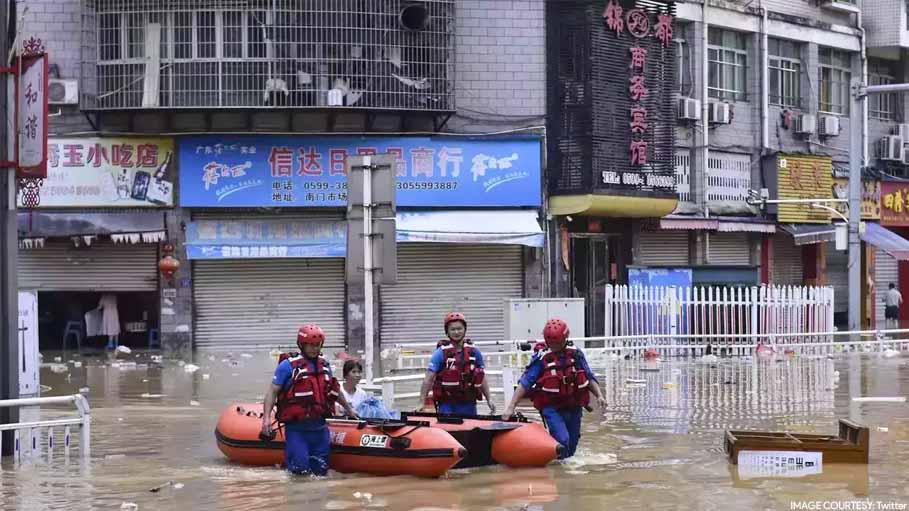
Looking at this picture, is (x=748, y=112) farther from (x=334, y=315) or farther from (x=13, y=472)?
(x=13, y=472)

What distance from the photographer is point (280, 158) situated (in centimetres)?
2894

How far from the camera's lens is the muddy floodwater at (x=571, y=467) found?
37.1 feet

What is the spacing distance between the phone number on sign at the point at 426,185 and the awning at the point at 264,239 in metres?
1.50

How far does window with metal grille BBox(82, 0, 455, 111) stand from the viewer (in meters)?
27.9

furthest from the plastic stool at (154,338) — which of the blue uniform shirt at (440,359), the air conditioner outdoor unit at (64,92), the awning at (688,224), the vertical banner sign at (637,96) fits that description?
the blue uniform shirt at (440,359)

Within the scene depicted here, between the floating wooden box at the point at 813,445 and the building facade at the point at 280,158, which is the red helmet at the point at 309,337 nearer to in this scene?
the floating wooden box at the point at 813,445

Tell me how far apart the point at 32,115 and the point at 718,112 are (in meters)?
23.3

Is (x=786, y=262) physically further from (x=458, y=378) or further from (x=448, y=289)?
(x=458, y=378)

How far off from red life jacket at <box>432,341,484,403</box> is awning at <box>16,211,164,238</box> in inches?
630

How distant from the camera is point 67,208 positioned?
28406mm

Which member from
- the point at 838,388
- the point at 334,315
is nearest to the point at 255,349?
the point at 334,315

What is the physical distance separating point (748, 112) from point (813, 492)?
2525cm

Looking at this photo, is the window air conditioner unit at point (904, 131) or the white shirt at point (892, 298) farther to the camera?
the window air conditioner unit at point (904, 131)

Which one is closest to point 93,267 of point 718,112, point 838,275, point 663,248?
point 663,248
